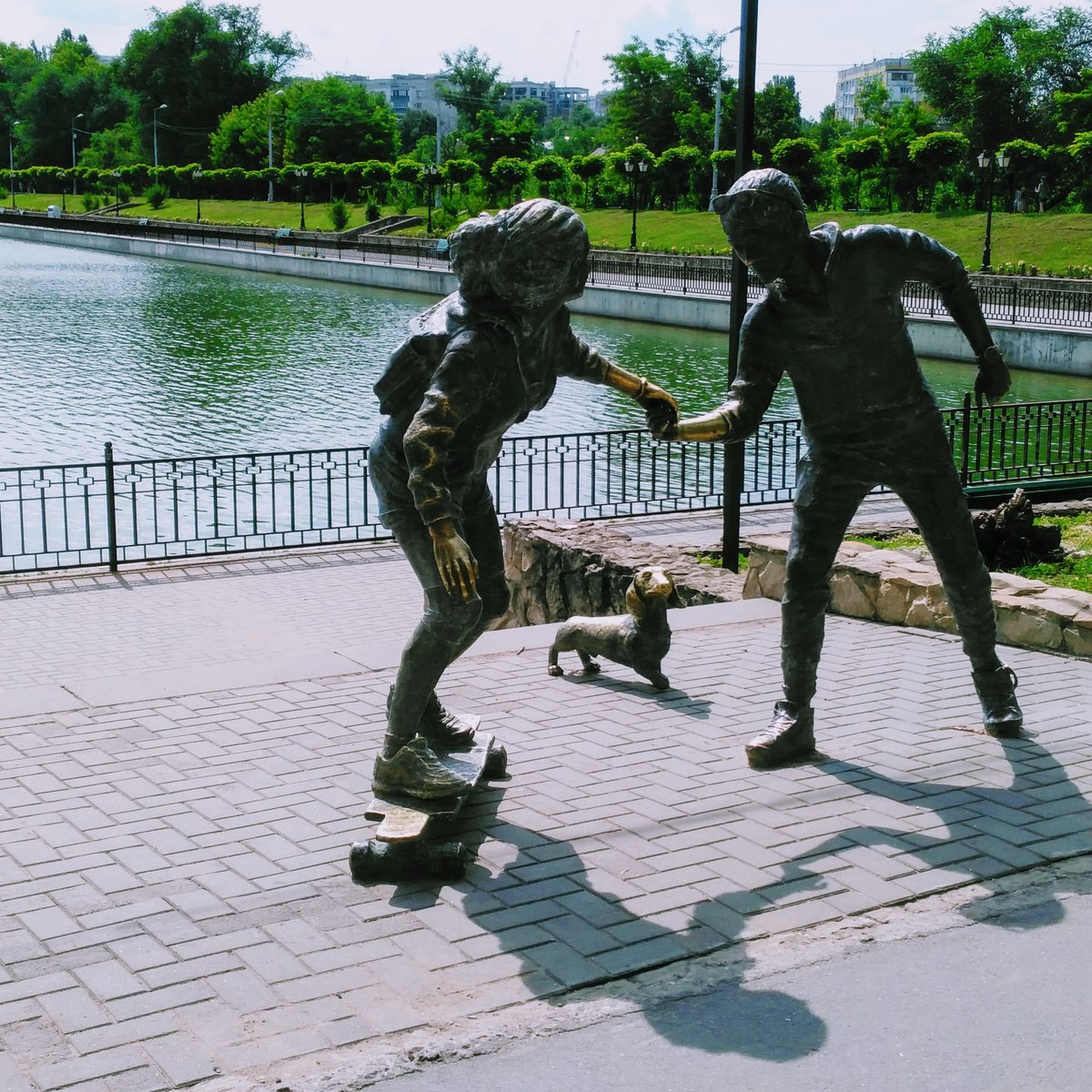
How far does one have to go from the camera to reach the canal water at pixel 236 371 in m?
20.0

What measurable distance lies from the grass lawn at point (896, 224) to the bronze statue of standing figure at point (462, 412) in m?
27.4

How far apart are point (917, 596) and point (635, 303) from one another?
3024 cm

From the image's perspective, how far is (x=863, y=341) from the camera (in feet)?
16.9

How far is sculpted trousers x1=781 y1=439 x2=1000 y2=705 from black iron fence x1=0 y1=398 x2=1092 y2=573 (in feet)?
18.8

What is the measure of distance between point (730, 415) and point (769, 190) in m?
0.85

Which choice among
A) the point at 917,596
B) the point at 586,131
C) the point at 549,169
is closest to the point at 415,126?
the point at 586,131

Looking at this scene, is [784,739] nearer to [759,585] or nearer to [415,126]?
[759,585]

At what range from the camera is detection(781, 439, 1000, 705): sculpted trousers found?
531cm

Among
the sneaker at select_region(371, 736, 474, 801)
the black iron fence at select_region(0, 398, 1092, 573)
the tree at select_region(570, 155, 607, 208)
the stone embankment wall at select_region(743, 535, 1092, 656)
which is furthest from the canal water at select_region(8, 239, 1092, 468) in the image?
the tree at select_region(570, 155, 607, 208)

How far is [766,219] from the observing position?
500 centimetres

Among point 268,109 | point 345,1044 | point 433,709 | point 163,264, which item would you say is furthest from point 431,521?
point 268,109

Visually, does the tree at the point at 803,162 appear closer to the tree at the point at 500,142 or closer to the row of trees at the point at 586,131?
the row of trees at the point at 586,131

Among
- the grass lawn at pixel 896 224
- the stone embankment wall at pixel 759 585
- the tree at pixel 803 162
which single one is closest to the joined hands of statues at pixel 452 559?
the stone embankment wall at pixel 759 585

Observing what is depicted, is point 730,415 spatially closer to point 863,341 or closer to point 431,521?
point 863,341
